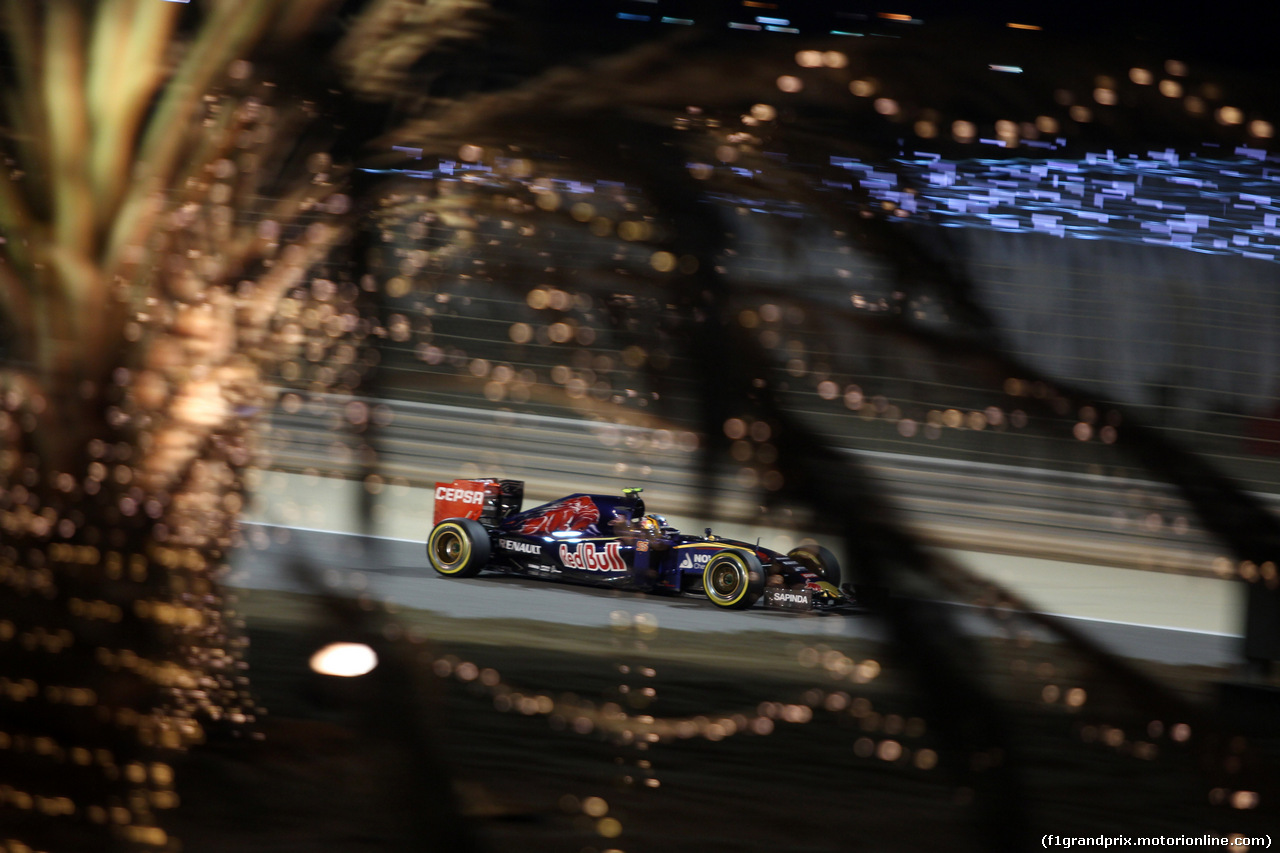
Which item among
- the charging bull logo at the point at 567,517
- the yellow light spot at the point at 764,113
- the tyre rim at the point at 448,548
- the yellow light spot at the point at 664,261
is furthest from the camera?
the tyre rim at the point at 448,548

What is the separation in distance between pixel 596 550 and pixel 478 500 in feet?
3.42

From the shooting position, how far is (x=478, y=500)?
320 inches

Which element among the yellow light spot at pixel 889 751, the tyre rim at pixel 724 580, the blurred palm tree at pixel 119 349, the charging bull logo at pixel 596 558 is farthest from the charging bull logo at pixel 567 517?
the blurred palm tree at pixel 119 349

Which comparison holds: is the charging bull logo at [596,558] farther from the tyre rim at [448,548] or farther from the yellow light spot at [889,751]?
the yellow light spot at [889,751]

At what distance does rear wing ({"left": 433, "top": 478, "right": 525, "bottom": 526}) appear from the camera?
8.12 meters

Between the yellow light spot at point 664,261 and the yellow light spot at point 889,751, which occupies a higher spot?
the yellow light spot at point 889,751

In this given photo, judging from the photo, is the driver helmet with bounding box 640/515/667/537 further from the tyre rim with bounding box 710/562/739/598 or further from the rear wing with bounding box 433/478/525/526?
the rear wing with bounding box 433/478/525/526

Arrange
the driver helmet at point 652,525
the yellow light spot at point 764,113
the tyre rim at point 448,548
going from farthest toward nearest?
1. the tyre rim at point 448,548
2. the driver helmet at point 652,525
3. the yellow light spot at point 764,113

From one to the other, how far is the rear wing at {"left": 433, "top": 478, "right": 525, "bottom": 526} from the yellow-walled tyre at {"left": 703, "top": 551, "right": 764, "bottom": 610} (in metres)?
1.67

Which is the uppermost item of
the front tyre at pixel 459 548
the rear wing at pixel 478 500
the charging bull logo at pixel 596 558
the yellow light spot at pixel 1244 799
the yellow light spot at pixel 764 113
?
the rear wing at pixel 478 500

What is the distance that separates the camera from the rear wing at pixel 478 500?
812cm

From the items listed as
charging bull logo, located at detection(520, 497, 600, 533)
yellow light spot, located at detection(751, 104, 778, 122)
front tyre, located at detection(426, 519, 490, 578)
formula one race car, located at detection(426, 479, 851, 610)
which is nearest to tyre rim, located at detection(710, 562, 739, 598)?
formula one race car, located at detection(426, 479, 851, 610)

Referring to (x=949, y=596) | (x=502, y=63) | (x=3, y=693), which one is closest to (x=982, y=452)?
(x=949, y=596)

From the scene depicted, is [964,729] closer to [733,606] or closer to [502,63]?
[502,63]
